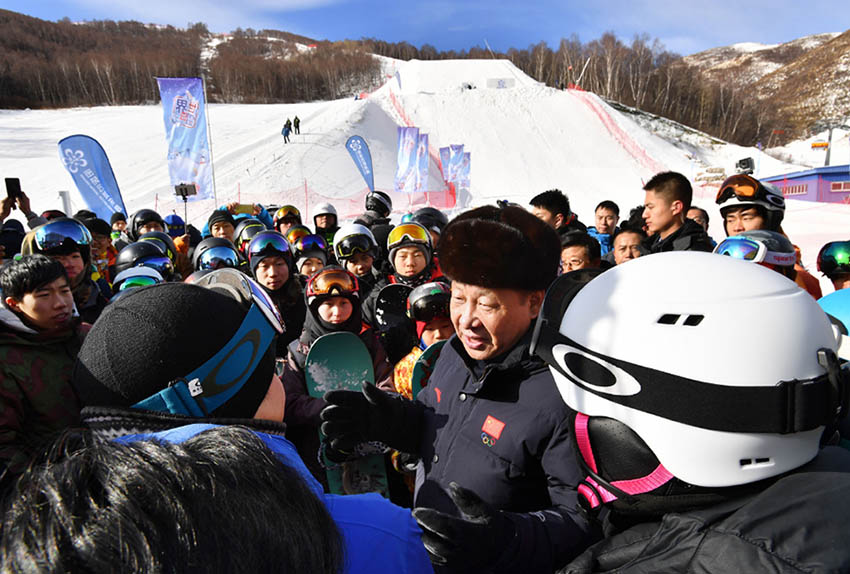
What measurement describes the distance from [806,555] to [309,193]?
2426cm

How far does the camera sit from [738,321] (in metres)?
0.89

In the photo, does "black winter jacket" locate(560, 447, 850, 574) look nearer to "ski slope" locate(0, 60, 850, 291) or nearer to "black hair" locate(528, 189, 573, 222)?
"black hair" locate(528, 189, 573, 222)

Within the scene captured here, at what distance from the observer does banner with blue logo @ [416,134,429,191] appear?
67.9 ft

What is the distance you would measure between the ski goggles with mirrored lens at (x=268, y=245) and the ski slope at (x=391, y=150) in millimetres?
14323

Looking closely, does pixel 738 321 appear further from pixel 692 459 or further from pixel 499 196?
pixel 499 196

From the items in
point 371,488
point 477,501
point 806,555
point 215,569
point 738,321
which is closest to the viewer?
point 215,569

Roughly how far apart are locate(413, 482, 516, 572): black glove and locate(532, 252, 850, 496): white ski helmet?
10.7 inches

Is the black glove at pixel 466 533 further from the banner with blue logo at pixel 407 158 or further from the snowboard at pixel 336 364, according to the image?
the banner with blue logo at pixel 407 158

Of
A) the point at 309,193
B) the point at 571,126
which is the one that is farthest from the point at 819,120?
the point at 309,193

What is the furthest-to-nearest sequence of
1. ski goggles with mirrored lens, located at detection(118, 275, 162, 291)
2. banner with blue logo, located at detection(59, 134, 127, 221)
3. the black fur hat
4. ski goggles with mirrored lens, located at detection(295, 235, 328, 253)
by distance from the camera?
banner with blue logo, located at detection(59, 134, 127, 221) < ski goggles with mirrored lens, located at detection(295, 235, 328, 253) < ski goggles with mirrored lens, located at detection(118, 275, 162, 291) < the black fur hat

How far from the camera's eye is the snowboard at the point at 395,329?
3305 millimetres

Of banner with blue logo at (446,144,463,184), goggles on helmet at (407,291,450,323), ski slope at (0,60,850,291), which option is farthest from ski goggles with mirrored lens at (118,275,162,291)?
banner with blue logo at (446,144,463,184)

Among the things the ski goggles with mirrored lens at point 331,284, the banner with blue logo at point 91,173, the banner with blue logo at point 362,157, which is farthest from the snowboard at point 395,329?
the banner with blue logo at point 362,157

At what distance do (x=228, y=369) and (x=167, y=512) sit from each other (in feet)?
1.64
